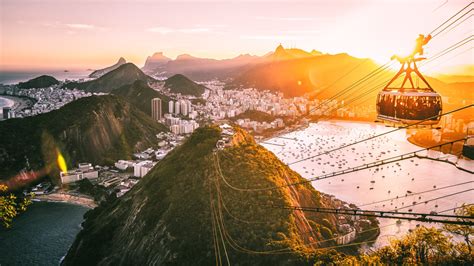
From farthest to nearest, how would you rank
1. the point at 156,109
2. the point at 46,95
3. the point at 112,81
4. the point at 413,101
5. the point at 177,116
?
the point at 112,81 → the point at 46,95 → the point at 177,116 → the point at 156,109 → the point at 413,101

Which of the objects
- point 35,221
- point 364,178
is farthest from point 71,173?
point 364,178

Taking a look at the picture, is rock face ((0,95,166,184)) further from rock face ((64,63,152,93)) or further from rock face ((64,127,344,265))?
rock face ((64,63,152,93))

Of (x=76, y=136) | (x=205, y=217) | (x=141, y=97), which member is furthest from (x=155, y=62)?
(x=205, y=217)

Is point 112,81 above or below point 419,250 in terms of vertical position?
above

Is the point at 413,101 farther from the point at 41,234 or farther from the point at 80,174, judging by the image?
the point at 80,174

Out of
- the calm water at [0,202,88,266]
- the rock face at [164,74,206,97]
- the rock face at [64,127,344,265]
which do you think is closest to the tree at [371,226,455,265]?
the rock face at [64,127,344,265]
